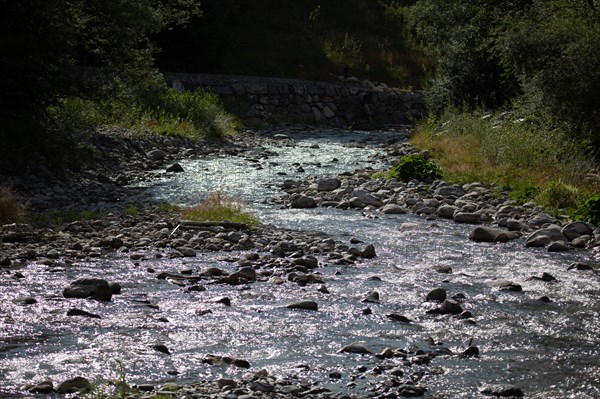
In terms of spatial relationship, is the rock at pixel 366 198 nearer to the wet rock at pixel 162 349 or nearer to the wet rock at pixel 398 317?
the wet rock at pixel 398 317

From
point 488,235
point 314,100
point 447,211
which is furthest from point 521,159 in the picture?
point 314,100

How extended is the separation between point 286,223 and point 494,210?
423 centimetres

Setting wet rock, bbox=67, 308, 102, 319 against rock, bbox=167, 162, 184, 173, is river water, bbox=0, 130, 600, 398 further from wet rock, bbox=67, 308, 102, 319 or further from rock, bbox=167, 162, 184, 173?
rock, bbox=167, 162, 184, 173

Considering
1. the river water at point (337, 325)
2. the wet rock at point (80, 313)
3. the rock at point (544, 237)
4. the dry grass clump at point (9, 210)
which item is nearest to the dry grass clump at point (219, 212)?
the river water at point (337, 325)

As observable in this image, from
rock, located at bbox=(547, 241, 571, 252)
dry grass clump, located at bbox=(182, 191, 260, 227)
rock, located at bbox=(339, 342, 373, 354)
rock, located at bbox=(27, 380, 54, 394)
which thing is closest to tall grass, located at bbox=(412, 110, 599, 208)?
rock, located at bbox=(547, 241, 571, 252)

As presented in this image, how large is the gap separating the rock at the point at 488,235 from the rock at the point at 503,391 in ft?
24.2

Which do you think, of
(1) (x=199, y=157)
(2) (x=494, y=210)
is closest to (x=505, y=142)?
(2) (x=494, y=210)

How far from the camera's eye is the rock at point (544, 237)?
1448 centimetres

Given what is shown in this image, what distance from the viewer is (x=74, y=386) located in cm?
736

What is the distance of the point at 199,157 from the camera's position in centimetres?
2683

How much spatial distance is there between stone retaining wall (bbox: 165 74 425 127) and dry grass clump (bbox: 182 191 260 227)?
23.6 m

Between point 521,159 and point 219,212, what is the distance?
8170 mm

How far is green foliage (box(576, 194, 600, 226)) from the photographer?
15852 millimetres

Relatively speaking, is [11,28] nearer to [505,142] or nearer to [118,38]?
[118,38]
